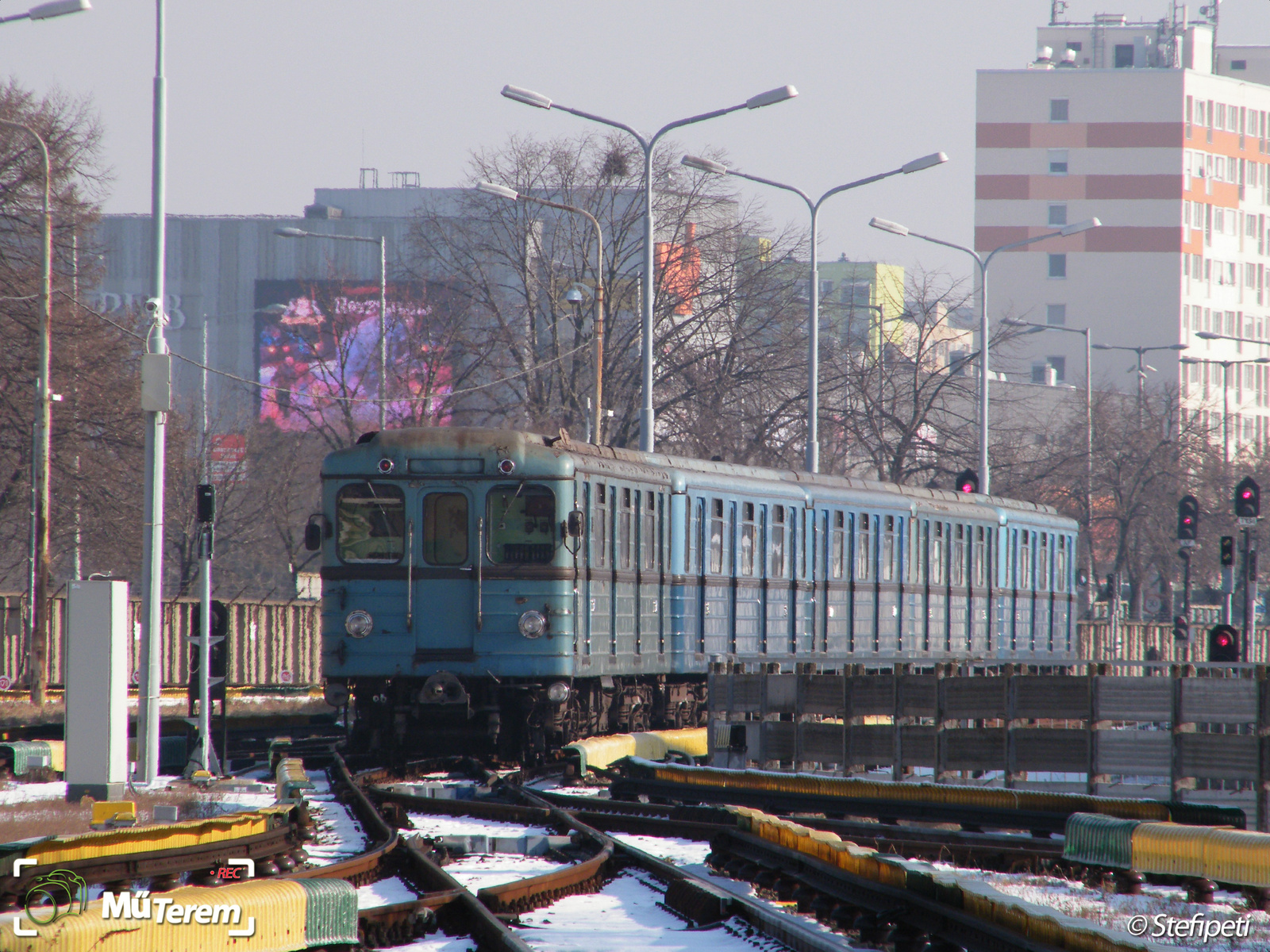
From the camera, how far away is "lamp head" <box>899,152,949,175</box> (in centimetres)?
3441

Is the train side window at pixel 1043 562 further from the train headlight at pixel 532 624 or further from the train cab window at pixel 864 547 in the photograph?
the train headlight at pixel 532 624

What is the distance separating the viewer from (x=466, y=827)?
45.2 ft

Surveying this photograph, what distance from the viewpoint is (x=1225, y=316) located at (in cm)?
11819

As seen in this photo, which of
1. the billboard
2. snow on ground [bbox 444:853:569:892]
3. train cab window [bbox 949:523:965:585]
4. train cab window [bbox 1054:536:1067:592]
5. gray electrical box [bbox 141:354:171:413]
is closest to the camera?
snow on ground [bbox 444:853:569:892]

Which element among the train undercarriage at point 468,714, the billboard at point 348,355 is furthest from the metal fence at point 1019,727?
the billboard at point 348,355

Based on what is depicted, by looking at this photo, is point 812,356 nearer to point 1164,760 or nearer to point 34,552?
point 34,552

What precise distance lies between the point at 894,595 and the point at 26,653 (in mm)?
17621

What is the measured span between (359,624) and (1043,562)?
696 inches

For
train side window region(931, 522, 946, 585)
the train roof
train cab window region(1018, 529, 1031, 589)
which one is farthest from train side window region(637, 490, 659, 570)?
train cab window region(1018, 529, 1031, 589)

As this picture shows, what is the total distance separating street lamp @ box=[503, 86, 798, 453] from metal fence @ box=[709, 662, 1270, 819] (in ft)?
32.8

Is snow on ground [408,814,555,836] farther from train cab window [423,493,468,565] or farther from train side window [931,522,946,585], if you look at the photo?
train side window [931,522,946,585]

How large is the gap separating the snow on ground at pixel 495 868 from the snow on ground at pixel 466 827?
2.44 ft

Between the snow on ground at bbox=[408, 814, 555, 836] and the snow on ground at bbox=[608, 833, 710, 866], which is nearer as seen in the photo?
the snow on ground at bbox=[608, 833, 710, 866]

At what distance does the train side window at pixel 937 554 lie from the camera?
28844mm
